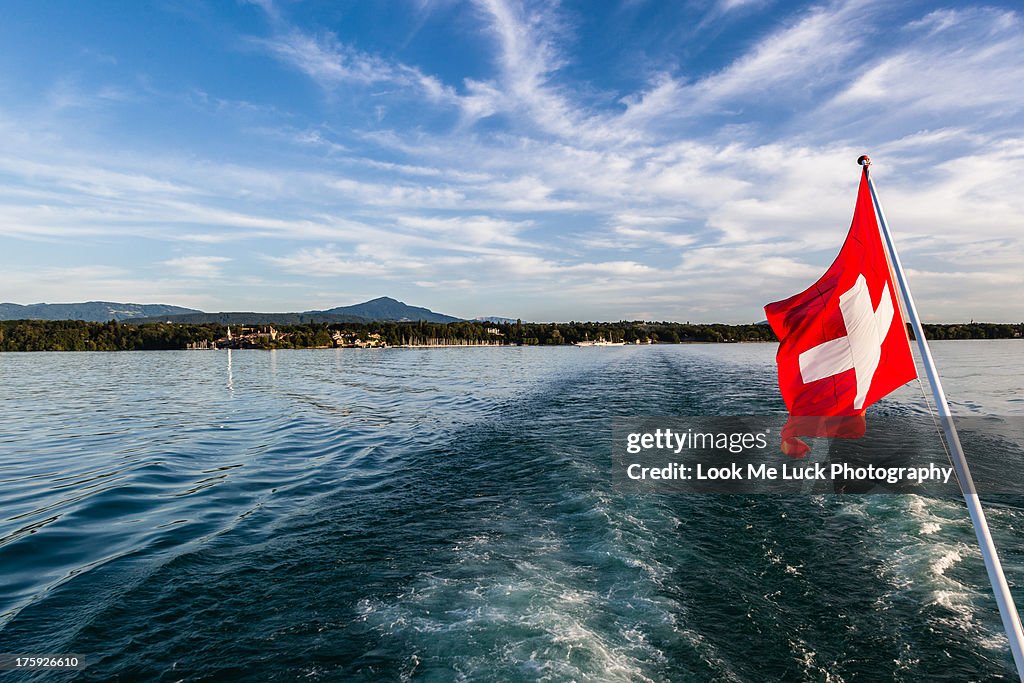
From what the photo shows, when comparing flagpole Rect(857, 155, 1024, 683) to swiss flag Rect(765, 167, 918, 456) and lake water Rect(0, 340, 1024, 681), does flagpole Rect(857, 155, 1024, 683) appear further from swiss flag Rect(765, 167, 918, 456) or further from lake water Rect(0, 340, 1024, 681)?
lake water Rect(0, 340, 1024, 681)

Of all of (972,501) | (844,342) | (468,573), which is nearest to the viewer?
(972,501)

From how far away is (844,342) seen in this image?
7.41 metres

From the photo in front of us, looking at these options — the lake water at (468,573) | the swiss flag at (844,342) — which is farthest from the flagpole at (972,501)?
the lake water at (468,573)

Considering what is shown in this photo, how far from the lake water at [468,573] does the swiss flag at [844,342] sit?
256 cm

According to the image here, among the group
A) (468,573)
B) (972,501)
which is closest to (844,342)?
(972,501)

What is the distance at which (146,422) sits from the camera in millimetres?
24500

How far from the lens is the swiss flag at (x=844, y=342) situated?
676 centimetres

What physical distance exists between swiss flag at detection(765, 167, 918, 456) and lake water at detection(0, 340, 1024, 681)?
256cm

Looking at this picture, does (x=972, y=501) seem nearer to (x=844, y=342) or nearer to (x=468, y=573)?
(x=844, y=342)

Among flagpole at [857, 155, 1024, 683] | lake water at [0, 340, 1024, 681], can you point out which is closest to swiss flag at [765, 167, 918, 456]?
flagpole at [857, 155, 1024, 683]

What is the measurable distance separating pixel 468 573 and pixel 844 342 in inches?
258

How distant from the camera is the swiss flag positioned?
6.76 m

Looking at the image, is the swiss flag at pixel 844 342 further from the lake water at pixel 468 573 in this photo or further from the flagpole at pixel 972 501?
the lake water at pixel 468 573

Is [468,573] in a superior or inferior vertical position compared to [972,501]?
inferior
